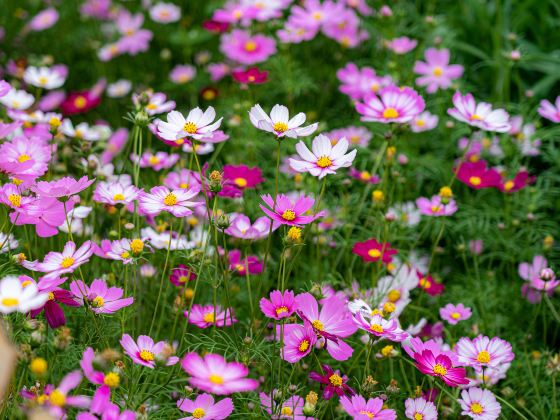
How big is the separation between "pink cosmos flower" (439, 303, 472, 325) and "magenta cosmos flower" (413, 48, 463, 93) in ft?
2.52

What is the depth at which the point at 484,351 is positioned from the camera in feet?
3.93

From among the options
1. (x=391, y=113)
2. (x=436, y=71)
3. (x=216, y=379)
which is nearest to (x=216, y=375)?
(x=216, y=379)

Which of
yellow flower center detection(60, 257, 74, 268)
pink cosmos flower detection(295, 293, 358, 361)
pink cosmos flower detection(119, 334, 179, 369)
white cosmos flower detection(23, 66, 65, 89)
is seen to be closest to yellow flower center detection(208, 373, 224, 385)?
pink cosmos flower detection(119, 334, 179, 369)

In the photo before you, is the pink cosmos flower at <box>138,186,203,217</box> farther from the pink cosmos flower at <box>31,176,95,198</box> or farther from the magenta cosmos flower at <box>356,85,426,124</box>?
the magenta cosmos flower at <box>356,85,426,124</box>

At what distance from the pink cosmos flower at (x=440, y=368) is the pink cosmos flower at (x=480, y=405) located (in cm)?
7

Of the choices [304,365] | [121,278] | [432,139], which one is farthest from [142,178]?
[432,139]

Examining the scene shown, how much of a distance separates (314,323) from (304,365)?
0.64ft

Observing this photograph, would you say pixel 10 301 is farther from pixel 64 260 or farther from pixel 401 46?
pixel 401 46

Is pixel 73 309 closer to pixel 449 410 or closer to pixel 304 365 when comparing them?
pixel 304 365

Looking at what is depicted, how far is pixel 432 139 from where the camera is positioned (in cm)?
205

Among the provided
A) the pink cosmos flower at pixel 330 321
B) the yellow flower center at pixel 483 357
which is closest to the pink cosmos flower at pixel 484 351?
the yellow flower center at pixel 483 357

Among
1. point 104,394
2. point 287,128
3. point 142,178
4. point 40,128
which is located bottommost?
A: point 142,178

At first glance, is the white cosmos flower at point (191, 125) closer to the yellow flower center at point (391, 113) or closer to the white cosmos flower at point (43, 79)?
the yellow flower center at point (391, 113)

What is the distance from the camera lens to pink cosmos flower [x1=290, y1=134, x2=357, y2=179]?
117 cm
